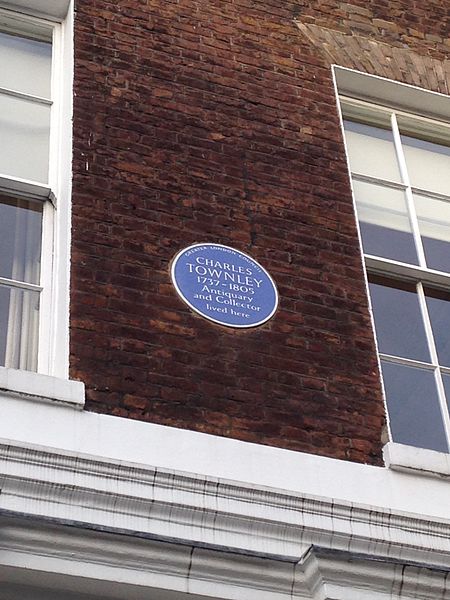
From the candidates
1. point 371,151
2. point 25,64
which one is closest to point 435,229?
point 371,151

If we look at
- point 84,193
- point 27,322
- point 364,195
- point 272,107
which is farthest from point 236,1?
point 27,322

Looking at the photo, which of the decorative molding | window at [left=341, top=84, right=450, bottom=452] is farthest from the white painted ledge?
the decorative molding

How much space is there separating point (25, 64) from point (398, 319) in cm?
322

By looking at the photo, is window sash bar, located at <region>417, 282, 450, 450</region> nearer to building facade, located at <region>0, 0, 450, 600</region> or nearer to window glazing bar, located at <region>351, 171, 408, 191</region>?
building facade, located at <region>0, 0, 450, 600</region>

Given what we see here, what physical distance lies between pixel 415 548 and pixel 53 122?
3831 millimetres

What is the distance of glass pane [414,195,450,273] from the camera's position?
8.48 m

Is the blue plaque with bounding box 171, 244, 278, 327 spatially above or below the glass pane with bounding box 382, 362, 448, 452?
above

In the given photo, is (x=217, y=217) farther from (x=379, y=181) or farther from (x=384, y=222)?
(x=379, y=181)

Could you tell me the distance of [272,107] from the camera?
8.57 meters

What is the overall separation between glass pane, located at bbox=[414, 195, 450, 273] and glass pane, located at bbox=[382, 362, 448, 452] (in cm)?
110

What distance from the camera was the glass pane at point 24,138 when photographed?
7730 mm

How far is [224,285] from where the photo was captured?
7238 millimetres

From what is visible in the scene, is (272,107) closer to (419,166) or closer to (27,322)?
(419,166)

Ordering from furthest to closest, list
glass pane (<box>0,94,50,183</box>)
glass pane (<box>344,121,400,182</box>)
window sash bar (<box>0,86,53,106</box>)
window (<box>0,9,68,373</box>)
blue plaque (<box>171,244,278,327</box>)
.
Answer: glass pane (<box>344,121,400,182</box>)
window sash bar (<box>0,86,53,106</box>)
glass pane (<box>0,94,50,183</box>)
blue plaque (<box>171,244,278,327</box>)
window (<box>0,9,68,373</box>)
